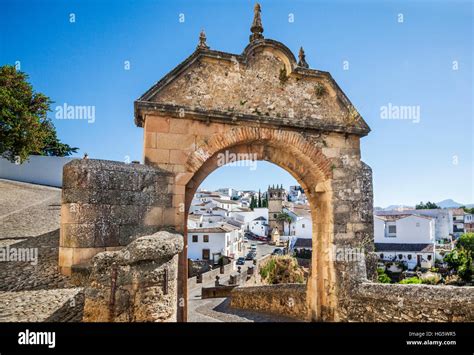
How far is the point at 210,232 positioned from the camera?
125ft

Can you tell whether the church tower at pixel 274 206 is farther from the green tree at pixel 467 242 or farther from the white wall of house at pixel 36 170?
the white wall of house at pixel 36 170

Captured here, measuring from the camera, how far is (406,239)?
41.8 metres

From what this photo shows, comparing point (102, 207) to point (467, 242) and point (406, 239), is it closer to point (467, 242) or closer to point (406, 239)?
point (406, 239)

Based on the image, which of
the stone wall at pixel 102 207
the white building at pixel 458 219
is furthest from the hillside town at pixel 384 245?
the stone wall at pixel 102 207

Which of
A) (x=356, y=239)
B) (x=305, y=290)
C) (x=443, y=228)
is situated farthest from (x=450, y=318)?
(x=443, y=228)

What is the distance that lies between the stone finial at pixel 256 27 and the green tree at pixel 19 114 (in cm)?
1431

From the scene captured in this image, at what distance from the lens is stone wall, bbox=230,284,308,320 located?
7626 millimetres

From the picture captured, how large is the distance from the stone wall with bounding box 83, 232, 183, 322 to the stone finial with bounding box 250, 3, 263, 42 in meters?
4.90

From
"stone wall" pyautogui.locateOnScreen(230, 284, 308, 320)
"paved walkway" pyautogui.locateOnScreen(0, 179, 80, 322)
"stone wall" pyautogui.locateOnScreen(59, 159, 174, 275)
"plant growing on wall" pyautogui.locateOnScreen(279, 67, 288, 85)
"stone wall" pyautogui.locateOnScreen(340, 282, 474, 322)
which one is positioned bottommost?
"stone wall" pyautogui.locateOnScreen(230, 284, 308, 320)

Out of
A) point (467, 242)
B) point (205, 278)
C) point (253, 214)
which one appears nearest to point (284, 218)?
point (253, 214)

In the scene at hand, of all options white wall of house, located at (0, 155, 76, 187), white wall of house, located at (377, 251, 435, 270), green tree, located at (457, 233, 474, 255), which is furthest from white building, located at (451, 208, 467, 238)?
white wall of house, located at (0, 155, 76, 187)

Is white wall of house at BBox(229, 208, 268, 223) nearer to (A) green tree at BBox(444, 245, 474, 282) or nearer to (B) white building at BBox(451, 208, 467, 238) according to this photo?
(A) green tree at BBox(444, 245, 474, 282)

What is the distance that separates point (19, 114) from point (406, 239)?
42.5 meters
